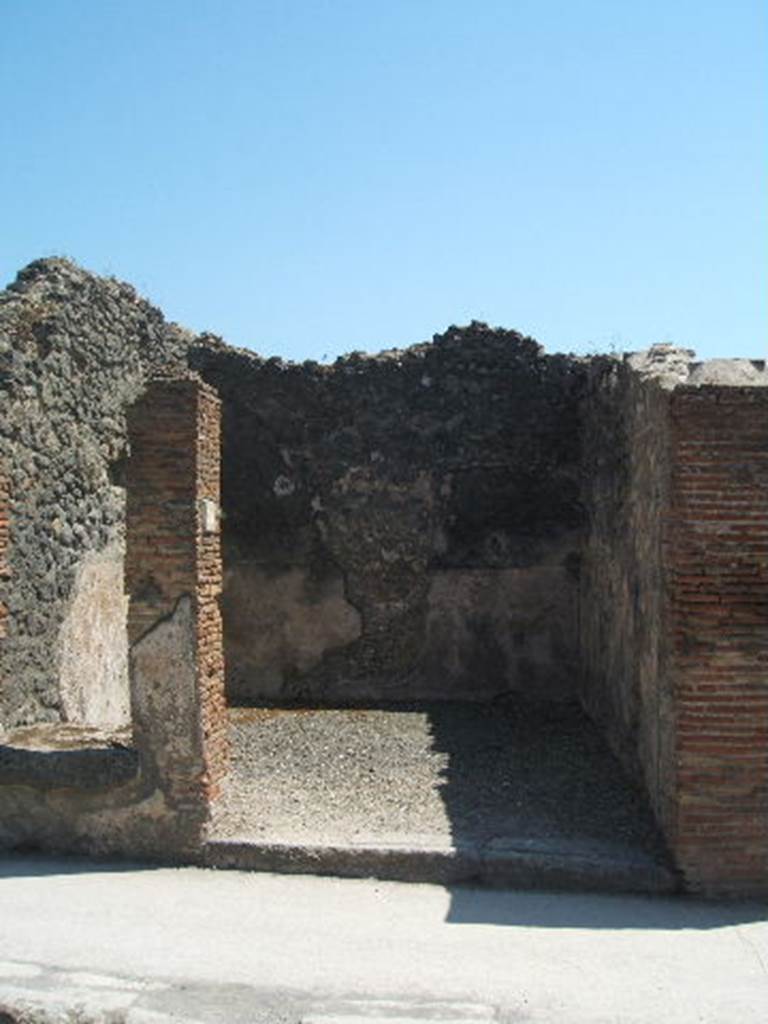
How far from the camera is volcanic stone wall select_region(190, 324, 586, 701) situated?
1053cm

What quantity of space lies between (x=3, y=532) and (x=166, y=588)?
5.22 feet

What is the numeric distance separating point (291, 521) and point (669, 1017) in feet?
23.5

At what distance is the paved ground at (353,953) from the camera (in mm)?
4133

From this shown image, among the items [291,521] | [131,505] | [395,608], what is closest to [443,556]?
[395,608]

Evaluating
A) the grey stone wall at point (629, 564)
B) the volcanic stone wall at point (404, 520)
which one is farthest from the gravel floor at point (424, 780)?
the volcanic stone wall at point (404, 520)

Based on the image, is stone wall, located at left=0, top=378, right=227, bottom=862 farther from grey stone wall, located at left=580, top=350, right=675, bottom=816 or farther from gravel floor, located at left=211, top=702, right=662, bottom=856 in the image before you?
grey stone wall, located at left=580, top=350, right=675, bottom=816

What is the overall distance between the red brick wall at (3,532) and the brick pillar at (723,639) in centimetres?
384

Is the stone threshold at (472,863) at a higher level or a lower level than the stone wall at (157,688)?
lower

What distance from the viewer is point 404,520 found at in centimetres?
1068

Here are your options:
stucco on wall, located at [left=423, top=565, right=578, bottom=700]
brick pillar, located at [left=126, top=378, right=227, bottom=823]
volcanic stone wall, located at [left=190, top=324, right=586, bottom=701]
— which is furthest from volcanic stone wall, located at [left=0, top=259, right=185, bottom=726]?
stucco on wall, located at [left=423, top=565, right=578, bottom=700]

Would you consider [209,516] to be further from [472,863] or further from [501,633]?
[501,633]

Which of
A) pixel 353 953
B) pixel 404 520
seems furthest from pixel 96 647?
pixel 353 953

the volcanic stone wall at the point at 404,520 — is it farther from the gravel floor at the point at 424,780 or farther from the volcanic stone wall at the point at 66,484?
the volcanic stone wall at the point at 66,484

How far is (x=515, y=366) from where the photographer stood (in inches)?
425
